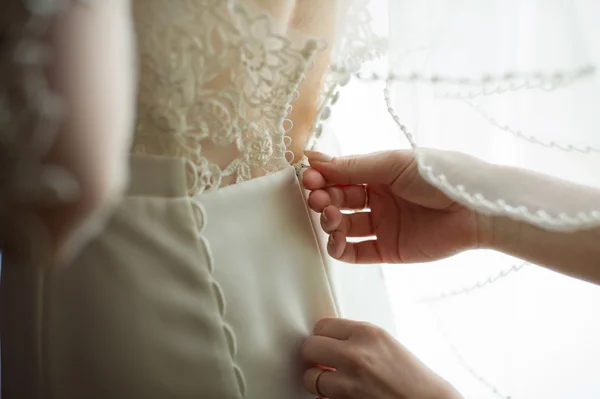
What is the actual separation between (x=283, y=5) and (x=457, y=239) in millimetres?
399

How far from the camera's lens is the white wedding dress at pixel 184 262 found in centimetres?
45

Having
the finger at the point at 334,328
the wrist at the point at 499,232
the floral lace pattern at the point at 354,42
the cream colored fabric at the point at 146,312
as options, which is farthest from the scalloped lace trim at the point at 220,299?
the wrist at the point at 499,232

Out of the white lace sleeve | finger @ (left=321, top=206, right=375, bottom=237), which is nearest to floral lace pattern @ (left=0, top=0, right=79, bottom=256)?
the white lace sleeve

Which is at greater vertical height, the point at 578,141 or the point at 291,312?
the point at 578,141

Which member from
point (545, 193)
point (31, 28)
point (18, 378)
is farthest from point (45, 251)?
point (545, 193)

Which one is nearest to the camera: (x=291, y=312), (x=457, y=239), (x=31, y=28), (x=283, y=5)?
(x=31, y=28)

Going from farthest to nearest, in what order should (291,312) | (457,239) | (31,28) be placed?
(457,239) < (291,312) < (31,28)

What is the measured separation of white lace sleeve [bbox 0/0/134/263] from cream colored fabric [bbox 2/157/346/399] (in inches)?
7.3

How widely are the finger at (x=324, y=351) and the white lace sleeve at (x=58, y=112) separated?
338 mm

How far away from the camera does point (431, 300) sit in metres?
0.78

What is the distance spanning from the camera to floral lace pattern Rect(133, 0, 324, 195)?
1.38 feet

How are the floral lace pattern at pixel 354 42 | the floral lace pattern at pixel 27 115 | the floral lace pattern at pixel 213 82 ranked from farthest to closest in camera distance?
1. the floral lace pattern at pixel 354 42
2. the floral lace pattern at pixel 213 82
3. the floral lace pattern at pixel 27 115

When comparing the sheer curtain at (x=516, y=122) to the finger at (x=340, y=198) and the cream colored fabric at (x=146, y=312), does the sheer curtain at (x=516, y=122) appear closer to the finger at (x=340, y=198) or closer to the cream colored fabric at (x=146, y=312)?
the finger at (x=340, y=198)

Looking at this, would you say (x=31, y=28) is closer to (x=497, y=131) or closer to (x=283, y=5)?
(x=283, y=5)
